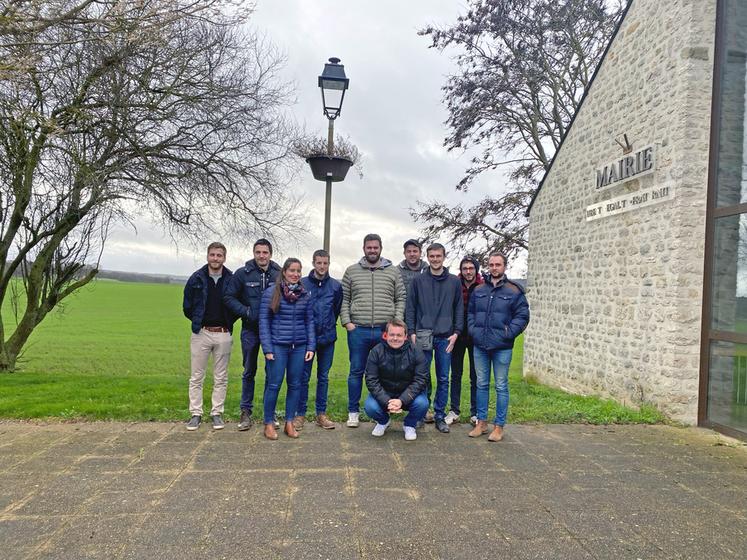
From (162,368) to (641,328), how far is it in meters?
12.4

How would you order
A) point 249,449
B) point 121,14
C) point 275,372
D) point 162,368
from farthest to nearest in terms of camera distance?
point 162,368 → point 121,14 → point 275,372 → point 249,449

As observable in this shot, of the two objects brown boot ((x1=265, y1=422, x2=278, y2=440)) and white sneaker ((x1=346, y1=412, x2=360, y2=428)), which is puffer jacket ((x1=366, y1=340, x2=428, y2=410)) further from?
→ brown boot ((x1=265, y1=422, x2=278, y2=440))

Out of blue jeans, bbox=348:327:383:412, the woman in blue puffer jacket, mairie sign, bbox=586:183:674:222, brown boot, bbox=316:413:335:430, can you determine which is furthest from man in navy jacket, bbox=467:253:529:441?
mairie sign, bbox=586:183:674:222

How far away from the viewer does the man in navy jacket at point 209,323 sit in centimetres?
523

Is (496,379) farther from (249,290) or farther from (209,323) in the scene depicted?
(209,323)

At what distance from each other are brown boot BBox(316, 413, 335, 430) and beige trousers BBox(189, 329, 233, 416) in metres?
1.00

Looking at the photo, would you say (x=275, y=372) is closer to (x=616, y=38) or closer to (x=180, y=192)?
(x=180, y=192)

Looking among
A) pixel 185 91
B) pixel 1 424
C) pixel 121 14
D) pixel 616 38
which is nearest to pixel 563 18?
pixel 616 38

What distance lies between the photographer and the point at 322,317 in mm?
5391

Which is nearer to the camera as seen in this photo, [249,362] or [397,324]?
[397,324]

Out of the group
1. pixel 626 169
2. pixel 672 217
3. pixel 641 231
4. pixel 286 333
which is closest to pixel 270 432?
pixel 286 333

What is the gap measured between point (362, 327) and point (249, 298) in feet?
3.86

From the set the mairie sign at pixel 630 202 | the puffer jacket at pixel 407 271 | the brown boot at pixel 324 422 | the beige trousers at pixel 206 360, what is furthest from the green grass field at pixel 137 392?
the mairie sign at pixel 630 202

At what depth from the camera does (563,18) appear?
16078mm
